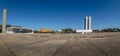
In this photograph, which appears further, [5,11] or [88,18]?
[88,18]

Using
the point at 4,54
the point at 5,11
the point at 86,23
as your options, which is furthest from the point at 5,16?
the point at 4,54

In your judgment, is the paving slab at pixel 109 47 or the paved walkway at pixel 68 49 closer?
the paving slab at pixel 109 47

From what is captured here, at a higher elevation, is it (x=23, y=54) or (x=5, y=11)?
(x=5, y=11)

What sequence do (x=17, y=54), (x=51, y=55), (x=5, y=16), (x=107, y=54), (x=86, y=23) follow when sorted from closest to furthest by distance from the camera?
(x=107, y=54) → (x=51, y=55) → (x=17, y=54) → (x=5, y=16) → (x=86, y=23)

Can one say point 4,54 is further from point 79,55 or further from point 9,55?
point 79,55

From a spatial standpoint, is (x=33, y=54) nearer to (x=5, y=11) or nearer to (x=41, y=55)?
(x=41, y=55)

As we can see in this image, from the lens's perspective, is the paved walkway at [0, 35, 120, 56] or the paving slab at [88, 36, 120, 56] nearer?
the paving slab at [88, 36, 120, 56]

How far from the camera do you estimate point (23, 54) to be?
4656mm

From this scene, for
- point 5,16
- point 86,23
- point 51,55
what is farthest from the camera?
point 86,23

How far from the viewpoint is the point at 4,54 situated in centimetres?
475

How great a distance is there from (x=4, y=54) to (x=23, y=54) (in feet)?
1.84

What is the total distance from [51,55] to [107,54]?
141cm

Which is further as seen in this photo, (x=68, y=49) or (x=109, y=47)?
(x=68, y=49)

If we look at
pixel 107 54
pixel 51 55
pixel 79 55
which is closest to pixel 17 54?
pixel 51 55
